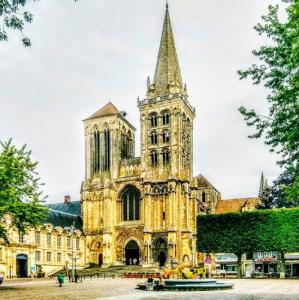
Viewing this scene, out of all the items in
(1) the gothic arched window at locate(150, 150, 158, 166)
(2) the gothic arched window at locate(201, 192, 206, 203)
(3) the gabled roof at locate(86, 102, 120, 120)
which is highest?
(3) the gabled roof at locate(86, 102, 120, 120)

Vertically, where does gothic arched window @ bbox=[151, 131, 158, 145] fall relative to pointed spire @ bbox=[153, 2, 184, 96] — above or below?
below

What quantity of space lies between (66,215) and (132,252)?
1307 cm

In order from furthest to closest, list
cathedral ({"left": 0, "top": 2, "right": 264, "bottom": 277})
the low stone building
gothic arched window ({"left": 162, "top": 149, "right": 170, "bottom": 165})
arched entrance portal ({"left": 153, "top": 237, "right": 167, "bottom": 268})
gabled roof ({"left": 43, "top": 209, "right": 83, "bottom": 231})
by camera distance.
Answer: gothic arched window ({"left": 162, "top": 149, "right": 170, "bottom": 165}) < gabled roof ({"left": 43, "top": 209, "right": 83, "bottom": 231}) < arched entrance portal ({"left": 153, "top": 237, "right": 167, "bottom": 268}) < cathedral ({"left": 0, "top": 2, "right": 264, "bottom": 277}) < the low stone building

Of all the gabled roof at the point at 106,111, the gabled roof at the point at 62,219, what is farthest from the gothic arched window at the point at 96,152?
the gabled roof at the point at 62,219

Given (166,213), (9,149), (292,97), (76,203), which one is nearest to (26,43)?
(292,97)

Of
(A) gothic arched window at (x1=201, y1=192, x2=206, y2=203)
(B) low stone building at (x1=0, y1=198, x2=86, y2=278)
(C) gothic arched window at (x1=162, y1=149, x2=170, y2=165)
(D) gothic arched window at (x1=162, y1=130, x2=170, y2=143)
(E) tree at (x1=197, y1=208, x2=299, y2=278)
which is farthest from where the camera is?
(A) gothic arched window at (x1=201, y1=192, x2=206, y2=203)

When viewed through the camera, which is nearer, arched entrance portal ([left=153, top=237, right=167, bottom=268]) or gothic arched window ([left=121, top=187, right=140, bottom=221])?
arched entrance portal ([left=153, top=237, right=167, bottom=268])

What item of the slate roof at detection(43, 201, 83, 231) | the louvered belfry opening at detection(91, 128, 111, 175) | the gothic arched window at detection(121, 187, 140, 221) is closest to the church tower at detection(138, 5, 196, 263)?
the gothic arched window at detection(121, 187, 140, 221)

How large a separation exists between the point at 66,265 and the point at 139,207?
564 inches

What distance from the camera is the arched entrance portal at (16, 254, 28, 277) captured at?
217ft

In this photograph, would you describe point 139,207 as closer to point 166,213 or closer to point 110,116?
point 166,213

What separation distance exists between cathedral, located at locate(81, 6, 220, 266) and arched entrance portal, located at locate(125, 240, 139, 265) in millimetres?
159

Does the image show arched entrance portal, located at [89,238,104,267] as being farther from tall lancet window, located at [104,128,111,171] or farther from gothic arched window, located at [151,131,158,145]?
gothic arched window, located at [151,131,158,145]

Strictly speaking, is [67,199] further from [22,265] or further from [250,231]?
[250,231]
